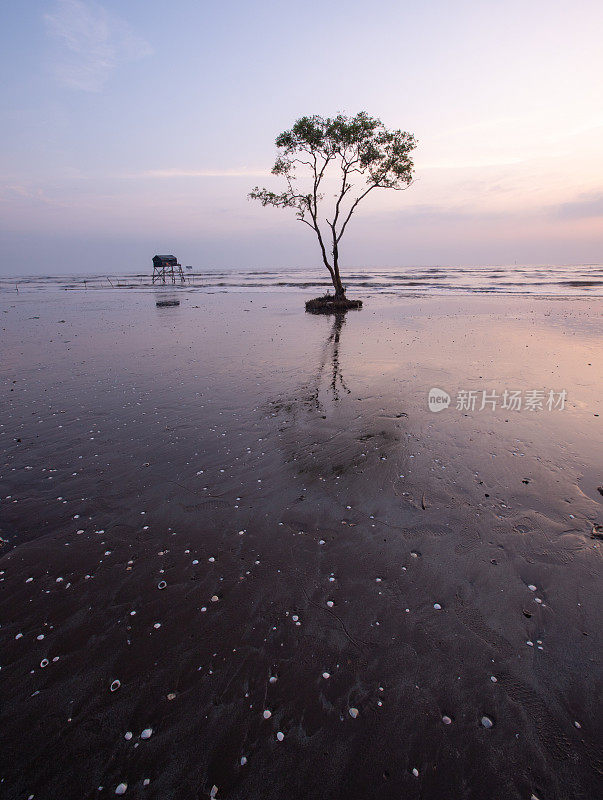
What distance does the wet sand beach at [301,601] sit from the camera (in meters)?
2.78

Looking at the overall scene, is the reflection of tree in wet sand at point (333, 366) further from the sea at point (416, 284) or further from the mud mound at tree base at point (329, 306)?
the sea at point (416, 284)

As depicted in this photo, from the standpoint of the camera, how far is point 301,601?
4.09m

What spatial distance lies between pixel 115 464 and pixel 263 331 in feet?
52.8

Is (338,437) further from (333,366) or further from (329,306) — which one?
(329,306)

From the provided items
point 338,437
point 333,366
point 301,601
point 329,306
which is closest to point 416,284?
point 329,306

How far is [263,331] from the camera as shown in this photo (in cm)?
2198

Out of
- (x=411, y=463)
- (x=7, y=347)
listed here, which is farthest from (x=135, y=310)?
(x=411, y=463)

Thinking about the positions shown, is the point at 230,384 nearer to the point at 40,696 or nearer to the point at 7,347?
the point at 40,696

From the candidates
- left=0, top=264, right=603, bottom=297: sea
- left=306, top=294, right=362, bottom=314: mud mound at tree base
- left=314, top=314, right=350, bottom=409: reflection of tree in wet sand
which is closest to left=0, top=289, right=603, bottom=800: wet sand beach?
left=314, top=314, right=350, bottom=409: reflection of tree in wet sand

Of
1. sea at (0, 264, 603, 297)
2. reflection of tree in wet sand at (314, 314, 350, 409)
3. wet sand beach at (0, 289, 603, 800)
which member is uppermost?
sea at (0, 264, 603, 297)

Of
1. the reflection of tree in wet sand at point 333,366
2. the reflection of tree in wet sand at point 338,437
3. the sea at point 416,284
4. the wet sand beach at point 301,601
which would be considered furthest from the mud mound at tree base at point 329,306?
the wet sand beach at point 301,601

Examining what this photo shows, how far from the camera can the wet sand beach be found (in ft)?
9.11

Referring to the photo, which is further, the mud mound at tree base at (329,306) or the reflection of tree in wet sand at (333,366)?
the mud mound at tree base at (329,306)

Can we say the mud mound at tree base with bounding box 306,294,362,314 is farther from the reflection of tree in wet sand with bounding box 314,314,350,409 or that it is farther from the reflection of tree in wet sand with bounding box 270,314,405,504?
the reflection of tree in wet sand with bounding box 270,314,405,504
